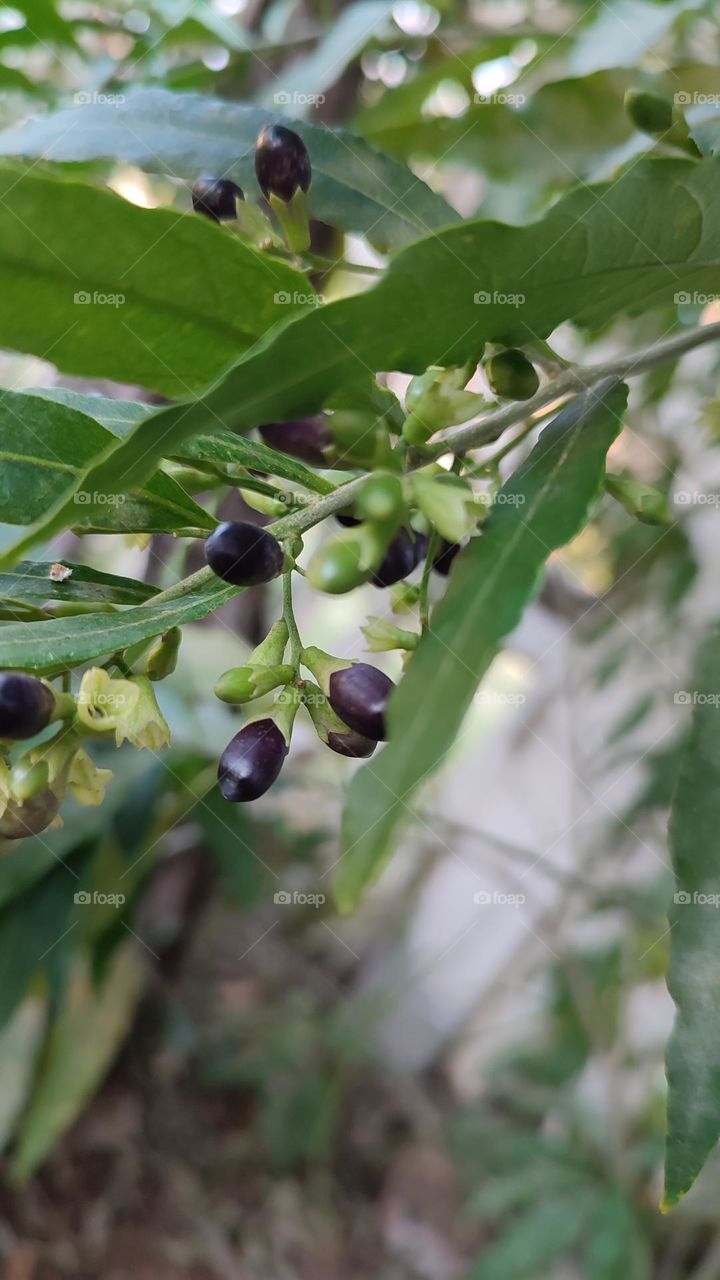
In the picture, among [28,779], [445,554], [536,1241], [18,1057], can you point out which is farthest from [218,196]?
[536,1241]

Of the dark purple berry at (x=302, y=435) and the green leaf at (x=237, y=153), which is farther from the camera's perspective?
the green leaf at (x=237, y=153)

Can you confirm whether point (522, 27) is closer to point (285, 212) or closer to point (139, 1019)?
point (285, 212)

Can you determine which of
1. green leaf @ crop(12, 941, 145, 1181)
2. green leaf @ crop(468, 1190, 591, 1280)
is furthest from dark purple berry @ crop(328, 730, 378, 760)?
green leaf @ crop(468, 1190, 591, 1280)

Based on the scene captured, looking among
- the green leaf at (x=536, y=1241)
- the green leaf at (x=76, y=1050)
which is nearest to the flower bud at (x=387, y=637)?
the green leaf at (x=76, y=1050)

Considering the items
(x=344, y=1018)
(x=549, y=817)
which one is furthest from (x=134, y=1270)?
(x=549, y=817)

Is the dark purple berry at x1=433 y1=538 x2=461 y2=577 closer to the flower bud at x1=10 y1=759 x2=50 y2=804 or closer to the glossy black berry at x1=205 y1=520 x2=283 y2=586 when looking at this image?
the glossy black berry at x1=205 y1=520 x2=283 y2=586

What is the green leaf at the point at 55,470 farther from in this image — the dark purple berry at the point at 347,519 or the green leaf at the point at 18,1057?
the green leaf at the point at 18,1057
